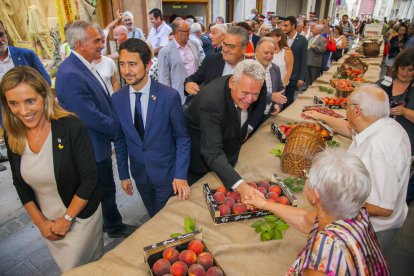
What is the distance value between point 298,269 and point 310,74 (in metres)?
7.54

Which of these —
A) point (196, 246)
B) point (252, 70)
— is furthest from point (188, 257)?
point (252, 70)

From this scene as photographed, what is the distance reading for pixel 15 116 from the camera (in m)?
1.75

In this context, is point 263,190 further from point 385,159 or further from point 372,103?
point 372,103

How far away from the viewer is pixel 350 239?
1.11m

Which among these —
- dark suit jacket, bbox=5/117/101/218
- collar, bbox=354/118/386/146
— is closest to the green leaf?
collar, bbox=354/118/386/146

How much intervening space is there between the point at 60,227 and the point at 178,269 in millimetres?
954

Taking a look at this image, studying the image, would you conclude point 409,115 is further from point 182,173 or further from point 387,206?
point 182,173

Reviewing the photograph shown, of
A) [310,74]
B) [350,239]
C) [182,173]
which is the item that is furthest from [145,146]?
[310,74]

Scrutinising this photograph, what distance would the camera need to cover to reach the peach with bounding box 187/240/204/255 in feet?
5.02

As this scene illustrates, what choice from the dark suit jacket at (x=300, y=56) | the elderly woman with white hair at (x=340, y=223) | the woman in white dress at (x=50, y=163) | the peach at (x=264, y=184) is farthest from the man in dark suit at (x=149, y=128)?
the dark suit jacket at (x=300, y=56)

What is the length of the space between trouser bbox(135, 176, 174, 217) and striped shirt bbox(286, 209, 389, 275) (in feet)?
4.60

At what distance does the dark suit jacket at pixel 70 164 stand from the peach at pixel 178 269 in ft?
2.75

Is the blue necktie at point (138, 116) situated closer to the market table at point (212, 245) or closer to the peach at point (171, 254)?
the market table at point (212, 245)

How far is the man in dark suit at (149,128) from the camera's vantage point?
6.90 ft
